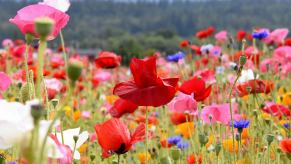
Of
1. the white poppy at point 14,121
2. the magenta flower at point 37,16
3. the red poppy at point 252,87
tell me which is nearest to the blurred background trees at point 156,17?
the red poppy at point 252,87

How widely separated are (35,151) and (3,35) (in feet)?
126

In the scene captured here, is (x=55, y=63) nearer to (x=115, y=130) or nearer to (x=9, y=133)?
(x=115, y=130)

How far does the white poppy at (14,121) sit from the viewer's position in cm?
50

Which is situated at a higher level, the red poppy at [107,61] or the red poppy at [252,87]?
the red poppy at [107,61]

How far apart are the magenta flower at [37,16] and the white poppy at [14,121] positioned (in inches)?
10.9

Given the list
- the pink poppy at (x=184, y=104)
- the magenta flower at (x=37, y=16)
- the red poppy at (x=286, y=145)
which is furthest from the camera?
the pink poppy at (x=184, y=104)

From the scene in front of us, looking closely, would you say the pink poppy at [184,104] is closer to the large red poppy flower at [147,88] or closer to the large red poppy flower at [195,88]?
the large red poppy flower at [195,88]

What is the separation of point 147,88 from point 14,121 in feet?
1.22

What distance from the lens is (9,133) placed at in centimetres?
52

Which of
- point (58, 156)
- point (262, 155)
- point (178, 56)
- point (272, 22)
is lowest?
point (262, 155)

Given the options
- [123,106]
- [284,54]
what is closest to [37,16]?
[123,106]

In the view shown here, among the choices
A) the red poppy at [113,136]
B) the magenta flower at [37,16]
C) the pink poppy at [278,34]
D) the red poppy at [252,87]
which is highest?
the pink poppy at [278,34]

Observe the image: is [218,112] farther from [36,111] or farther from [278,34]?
[278,34]

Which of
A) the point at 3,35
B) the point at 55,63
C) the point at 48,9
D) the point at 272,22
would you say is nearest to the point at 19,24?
the point at 48,9
